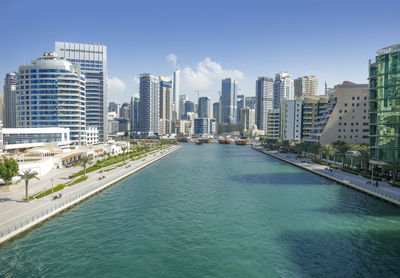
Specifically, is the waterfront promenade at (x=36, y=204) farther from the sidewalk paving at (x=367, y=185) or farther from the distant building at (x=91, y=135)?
the distant building at (x=91, y=135)

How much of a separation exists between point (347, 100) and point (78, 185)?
4369 inches

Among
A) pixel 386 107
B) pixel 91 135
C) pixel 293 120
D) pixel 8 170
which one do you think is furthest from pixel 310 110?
pixel 8 170

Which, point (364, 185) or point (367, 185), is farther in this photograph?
point (364, 185)

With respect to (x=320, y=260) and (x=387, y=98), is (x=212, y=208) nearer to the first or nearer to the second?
(x=320, y=260)

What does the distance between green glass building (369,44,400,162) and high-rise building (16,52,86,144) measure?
13024 cm

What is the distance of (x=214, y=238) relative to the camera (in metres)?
37.2

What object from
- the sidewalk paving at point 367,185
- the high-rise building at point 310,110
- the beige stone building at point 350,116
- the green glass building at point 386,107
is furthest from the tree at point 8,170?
the high-rise building at point 310,110

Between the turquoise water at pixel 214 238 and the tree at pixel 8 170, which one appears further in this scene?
the tree at pixel 8 170

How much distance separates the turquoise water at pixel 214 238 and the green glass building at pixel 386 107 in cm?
1953

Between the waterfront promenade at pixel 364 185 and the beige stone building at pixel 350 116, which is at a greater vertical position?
the beige stone building at pixel 350 116

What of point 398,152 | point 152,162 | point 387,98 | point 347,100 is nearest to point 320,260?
point 398,152

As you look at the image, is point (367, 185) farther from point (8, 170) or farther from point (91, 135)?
point (91, 135)

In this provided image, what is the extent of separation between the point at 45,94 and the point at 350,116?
14392cm

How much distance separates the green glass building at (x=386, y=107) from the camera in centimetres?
6800
